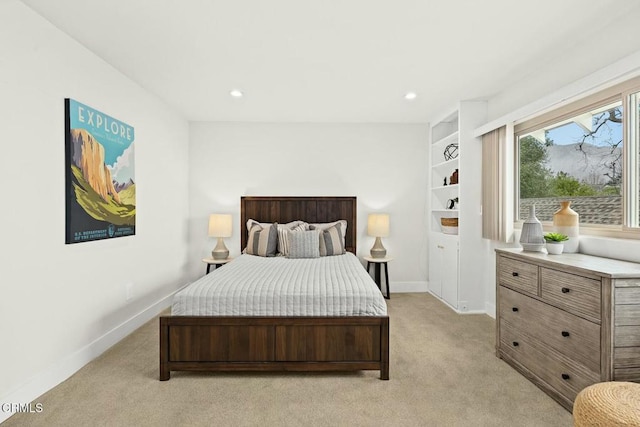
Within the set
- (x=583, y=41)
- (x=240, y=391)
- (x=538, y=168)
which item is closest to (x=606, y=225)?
(x=538, y=168)

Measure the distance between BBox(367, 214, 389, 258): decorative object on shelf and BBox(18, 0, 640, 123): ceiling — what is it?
1.63 m

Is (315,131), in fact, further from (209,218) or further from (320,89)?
(209,218)

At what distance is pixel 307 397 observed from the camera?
2232 millimetres

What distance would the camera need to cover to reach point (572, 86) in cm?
257

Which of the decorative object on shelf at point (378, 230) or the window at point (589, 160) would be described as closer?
the window at point (589, 160)

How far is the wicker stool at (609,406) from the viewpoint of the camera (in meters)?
1.28

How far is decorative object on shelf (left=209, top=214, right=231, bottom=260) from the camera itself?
4.57 meters

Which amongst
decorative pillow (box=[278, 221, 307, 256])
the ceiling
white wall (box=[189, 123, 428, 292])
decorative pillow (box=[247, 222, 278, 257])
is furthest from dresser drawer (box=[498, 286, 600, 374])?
Result: decorative pillow (box=[247, 222, 278, 257])

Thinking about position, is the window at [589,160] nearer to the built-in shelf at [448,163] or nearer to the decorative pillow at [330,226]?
the built-in shelf at [448,163]

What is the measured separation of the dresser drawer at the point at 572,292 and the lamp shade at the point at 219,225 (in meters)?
3.54

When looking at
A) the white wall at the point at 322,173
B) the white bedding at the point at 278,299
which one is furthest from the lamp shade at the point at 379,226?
the white bedding at the point at 278,299

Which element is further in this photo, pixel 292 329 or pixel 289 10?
pixel 292 329

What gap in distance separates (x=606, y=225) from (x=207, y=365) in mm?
3018

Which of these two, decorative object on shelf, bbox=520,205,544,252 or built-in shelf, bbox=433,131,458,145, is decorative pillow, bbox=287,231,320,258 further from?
decorative object on shelf, bbox=520,205,544,252
